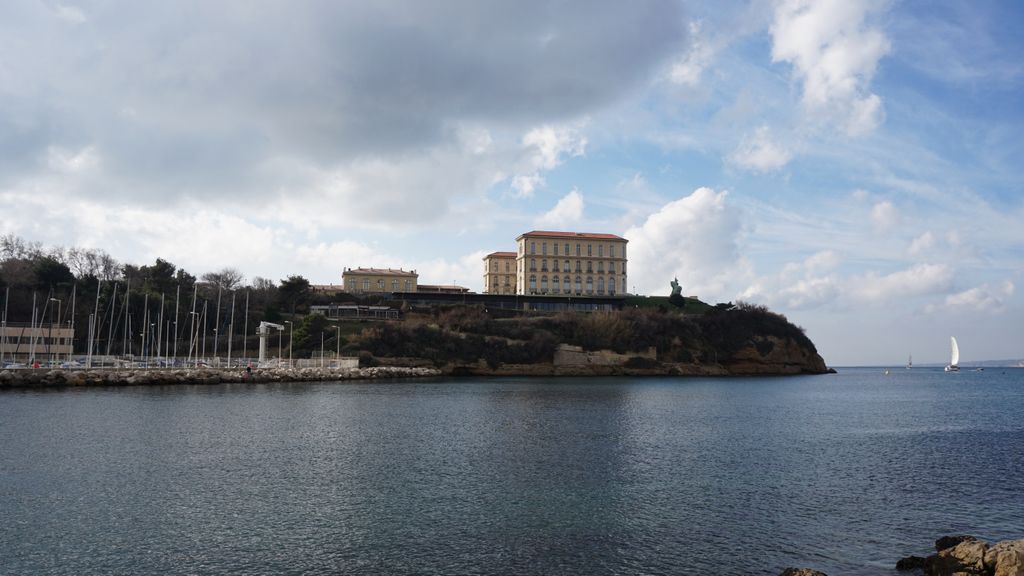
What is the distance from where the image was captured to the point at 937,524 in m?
16.2

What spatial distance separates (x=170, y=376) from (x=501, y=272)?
74042 mm

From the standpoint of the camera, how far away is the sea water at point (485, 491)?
529 inches

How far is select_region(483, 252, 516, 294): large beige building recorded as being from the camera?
411 ft

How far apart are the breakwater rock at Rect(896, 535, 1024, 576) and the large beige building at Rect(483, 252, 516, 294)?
112038mm

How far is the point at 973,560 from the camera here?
1227cm

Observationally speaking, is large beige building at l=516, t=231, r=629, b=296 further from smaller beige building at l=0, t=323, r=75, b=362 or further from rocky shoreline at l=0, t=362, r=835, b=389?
smaller beige building at l=0, t=323, r=75, b=362

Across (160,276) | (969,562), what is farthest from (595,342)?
(969,562)

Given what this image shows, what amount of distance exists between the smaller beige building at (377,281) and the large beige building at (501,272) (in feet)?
53.9

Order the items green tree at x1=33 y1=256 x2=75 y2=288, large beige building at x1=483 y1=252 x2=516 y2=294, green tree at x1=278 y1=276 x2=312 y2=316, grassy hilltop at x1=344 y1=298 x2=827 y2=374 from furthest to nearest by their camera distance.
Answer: large beige building at x1=483 y1=252 x2=516 y2=294 → green tree at x1=278 y1=276 x2=312 y2=316 → grassy hilltop at x1=344 y1=298 x2=827 y2=374 → green tree at x1=33 y1=256 x2=75 y2=288

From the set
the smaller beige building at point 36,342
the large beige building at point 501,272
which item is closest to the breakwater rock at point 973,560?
the smaller beige building at point 36,342

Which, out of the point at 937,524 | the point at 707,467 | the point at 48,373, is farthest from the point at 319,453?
the point at 48,373

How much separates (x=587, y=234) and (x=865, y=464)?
9428cm

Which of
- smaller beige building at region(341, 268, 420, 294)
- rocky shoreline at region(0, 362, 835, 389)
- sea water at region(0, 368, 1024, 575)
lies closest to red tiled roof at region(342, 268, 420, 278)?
smaller beige building at region(341, 268, 420, 294)

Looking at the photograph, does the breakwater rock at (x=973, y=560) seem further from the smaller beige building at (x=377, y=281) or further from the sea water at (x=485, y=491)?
the smaller beige building at (x=377, y=281)
